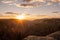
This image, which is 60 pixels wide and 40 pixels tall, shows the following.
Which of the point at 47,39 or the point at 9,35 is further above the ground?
the point at 47,39

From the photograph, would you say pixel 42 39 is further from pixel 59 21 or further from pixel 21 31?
pixel 59 21

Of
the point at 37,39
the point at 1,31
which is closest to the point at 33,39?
the point at 37,39

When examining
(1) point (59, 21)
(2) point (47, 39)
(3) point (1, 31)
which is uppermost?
(2) point (47, 39)

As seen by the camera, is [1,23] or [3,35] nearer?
[3,35]

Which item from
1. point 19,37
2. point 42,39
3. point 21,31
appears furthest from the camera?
point 21,31

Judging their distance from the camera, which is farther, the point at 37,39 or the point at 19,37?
the point at 19,37

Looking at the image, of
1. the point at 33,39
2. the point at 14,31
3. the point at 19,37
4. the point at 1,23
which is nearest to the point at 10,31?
the point at 14,31

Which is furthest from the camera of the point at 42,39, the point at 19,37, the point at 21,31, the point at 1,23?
the point at 1,23

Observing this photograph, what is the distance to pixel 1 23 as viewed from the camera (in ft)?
281

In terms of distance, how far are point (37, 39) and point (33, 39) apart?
0.88m

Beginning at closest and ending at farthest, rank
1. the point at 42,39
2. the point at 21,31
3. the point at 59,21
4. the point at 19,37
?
the point at 42,39 < the point at 19,37 < the point at 21,31 < the point at 59,21

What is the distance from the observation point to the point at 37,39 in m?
36.8

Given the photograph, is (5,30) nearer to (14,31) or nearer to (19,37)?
(14,31)

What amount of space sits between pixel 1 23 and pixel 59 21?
1474 inches
